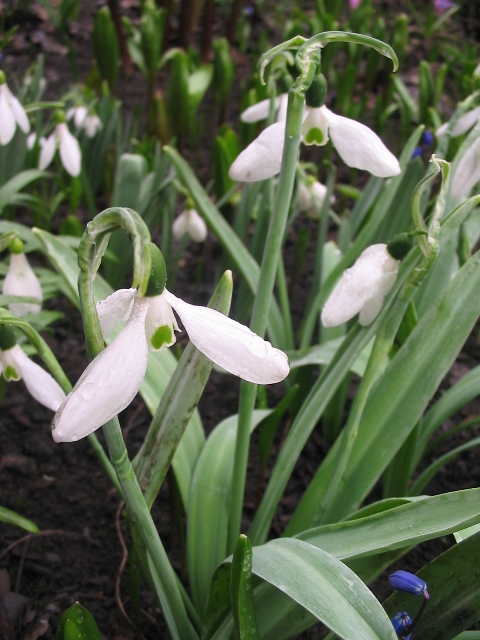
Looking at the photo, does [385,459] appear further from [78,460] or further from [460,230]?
[78,460]

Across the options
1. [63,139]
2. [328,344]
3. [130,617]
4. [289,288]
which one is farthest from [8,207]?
[130,617]

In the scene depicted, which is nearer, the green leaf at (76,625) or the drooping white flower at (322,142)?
the green leaf at (76,625)

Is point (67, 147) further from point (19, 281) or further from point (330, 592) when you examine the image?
point (330, 592)

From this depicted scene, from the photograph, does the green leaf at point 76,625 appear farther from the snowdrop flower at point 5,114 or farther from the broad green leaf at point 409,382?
the snowdrop flower at point 5,114

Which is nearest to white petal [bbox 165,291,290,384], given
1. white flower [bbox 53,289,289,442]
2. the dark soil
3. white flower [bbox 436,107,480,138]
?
white flower [bbox 53,289,289,442]

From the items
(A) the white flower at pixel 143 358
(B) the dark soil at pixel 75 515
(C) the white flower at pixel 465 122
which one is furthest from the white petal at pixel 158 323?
(C) the white flower at pixel 465 122

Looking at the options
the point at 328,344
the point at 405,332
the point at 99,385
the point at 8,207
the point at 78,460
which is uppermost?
the point at 99,385

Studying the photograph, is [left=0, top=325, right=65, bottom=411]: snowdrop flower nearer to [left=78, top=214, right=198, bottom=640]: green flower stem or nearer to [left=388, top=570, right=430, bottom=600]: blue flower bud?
[left=78, top=214, right=198, bottom=640]: green flower stem
